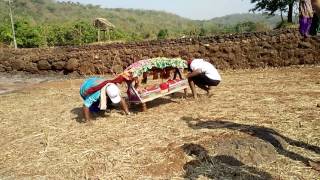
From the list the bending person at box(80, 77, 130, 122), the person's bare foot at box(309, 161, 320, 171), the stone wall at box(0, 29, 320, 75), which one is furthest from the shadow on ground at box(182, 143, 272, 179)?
the stone wall at box(0, 29, 320, 75)

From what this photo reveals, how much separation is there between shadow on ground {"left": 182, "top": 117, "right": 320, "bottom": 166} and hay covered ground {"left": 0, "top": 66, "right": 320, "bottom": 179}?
0.5 inches

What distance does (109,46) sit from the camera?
16250 millimetres

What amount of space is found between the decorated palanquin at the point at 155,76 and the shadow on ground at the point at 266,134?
115cm

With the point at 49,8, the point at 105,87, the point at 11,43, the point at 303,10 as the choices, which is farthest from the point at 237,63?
the point at 49,8

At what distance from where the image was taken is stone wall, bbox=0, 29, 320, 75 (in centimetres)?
1257

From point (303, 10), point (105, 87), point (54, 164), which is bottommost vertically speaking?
point (54, 164)

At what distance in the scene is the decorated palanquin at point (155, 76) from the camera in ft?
25.7

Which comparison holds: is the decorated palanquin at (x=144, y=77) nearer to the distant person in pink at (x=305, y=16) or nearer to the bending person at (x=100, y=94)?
the bending person at (x=100, y=94)

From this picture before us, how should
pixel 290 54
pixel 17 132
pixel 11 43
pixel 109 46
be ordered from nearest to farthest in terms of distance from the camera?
pixel 17 132, pixel 290 54, pixel 109 46, pixel 11 43

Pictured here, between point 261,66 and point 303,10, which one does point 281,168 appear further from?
point 261,66

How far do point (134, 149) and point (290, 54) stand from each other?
25.7 ft

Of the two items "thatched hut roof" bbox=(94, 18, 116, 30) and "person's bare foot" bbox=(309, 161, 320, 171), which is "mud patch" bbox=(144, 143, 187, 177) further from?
"thatched hut roof" bbox=(94, 18, 116, 30)

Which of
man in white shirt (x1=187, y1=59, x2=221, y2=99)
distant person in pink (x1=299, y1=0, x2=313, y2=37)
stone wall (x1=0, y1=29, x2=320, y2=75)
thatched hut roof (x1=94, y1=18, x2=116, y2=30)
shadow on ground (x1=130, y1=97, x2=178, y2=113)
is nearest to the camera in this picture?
distant person in pink (x1=299, y1=0, x2=313, y2=37)

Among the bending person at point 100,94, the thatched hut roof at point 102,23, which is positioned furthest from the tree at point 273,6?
the bending person at point 100,94
